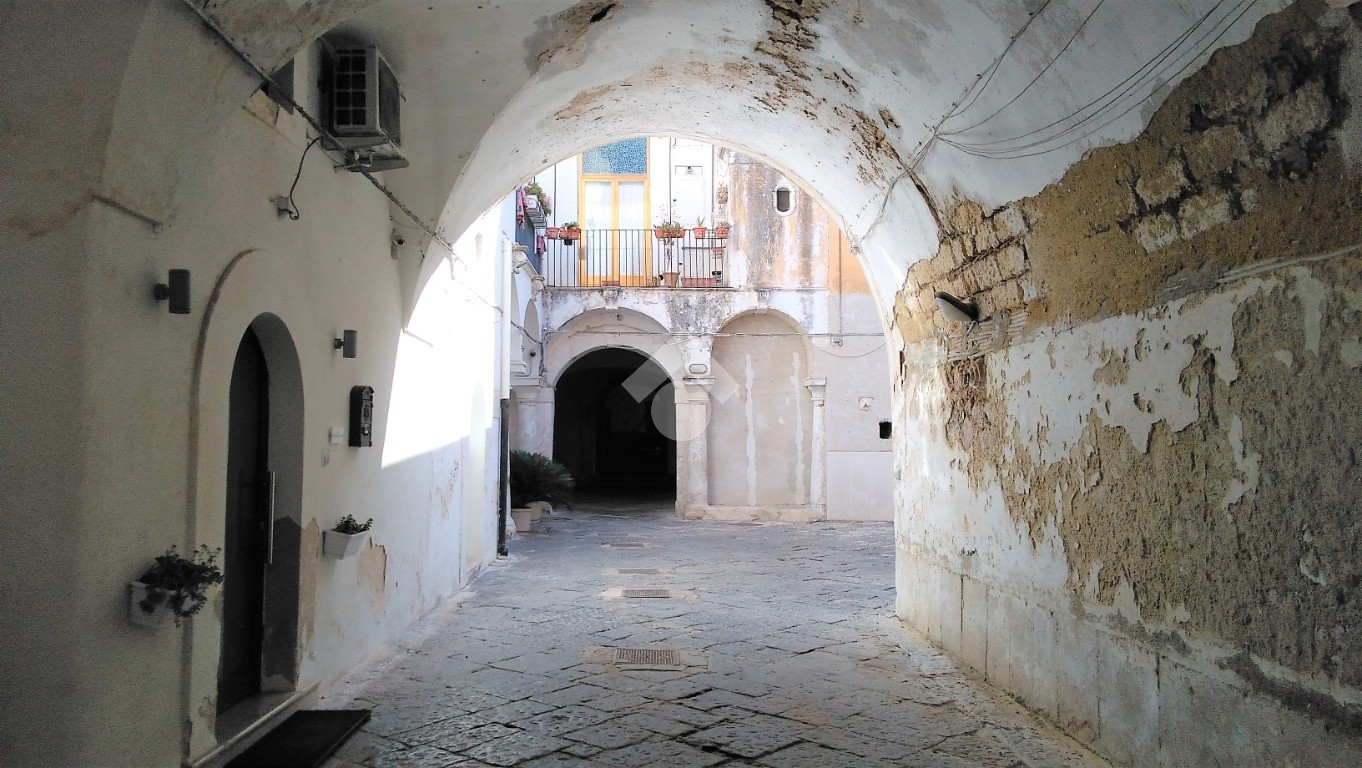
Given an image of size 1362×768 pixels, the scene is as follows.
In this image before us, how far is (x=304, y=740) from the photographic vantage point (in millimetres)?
4105

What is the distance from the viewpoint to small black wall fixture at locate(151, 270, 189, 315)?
3170 millimetres

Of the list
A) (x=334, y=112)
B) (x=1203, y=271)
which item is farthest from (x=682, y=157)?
(x=1203, y=271)

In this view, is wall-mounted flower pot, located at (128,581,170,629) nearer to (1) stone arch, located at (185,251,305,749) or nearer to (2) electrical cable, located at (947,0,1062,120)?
(1) stone arch, located at (185,251,305,749)

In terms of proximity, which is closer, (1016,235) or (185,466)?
(185,466)

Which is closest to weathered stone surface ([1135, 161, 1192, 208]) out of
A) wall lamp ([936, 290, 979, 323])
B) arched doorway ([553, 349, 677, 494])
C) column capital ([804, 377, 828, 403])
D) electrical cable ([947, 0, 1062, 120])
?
electrical cable ([947, 0, 1062, 120])

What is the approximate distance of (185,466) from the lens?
340 cm

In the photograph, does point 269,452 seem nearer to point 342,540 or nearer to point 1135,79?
point 342,540

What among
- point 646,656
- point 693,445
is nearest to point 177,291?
point 646,656

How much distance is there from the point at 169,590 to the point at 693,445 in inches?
527

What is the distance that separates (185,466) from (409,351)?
331 centimetres

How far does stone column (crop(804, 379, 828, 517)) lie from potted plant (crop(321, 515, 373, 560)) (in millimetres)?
11607

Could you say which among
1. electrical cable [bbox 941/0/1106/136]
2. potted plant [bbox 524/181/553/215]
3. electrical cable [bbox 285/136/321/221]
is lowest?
electrical cable [bbox 285/136/321/221]

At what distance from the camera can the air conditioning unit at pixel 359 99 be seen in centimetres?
484

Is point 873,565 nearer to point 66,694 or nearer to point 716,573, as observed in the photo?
point 716,573
